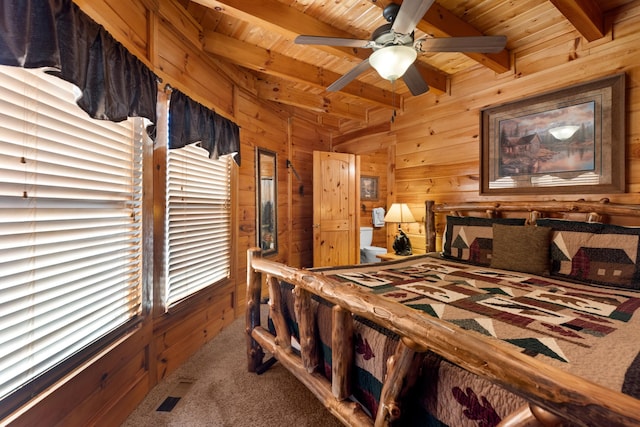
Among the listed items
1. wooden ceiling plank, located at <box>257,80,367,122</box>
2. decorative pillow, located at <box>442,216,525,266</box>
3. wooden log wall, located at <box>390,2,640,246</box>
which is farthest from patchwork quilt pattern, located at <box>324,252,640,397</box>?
wooden ceiling plank, located at <box>257,80,367,122</box>

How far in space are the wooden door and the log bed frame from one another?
88.5 inches

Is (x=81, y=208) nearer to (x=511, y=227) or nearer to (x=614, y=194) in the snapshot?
(x=511, y=227)

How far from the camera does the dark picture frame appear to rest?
217 cm

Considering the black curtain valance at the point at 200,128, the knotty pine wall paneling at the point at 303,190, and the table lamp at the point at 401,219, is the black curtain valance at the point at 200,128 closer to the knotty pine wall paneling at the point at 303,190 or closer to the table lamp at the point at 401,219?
the knotty pine wall paneling at the point at 303,190

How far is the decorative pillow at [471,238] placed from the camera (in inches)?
96.7

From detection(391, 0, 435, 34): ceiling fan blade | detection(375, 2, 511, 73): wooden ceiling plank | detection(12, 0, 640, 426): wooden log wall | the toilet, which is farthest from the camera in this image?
the toilet

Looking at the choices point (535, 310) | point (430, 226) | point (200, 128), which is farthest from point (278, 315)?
point (430, 226)

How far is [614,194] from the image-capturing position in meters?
2.18

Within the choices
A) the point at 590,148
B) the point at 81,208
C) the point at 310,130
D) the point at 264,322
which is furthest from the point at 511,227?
the point at 310,130

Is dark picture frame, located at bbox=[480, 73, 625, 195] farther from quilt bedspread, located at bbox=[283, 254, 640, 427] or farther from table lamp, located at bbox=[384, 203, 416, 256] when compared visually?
quilt bedspread, located at bbox=[283, 254, 640, 427]

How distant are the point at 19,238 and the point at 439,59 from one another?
3.47 meters

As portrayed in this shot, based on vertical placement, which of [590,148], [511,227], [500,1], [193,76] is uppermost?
[500,1]

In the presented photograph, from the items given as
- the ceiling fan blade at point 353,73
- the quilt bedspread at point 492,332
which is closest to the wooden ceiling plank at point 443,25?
the ceiling fan blade at point 353,73

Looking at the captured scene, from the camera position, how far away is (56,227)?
1301mm
